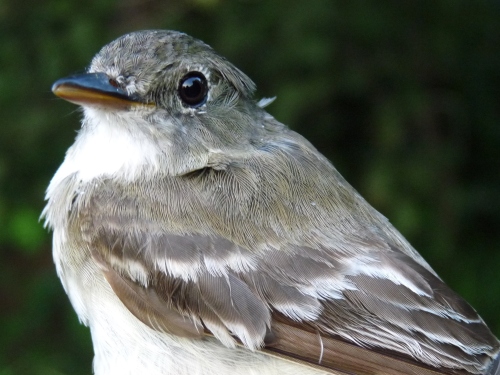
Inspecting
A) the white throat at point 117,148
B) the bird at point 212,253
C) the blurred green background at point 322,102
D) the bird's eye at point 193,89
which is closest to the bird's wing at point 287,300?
the bird at point 212,253

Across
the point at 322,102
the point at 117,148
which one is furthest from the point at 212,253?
the point at 322,102

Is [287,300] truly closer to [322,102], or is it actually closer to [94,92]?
[94,92]

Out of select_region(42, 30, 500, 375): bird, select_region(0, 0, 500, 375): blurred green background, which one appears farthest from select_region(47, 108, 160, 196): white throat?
select_region(0, 0, 500, 375): blurred green background

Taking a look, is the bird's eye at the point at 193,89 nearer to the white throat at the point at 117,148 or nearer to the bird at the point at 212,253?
the bird at the point at 212,253

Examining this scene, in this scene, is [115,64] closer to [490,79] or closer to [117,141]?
[117,141]

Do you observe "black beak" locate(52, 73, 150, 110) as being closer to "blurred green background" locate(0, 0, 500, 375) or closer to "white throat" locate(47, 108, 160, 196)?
"white throat" locate(47, 108, 160, 196)
